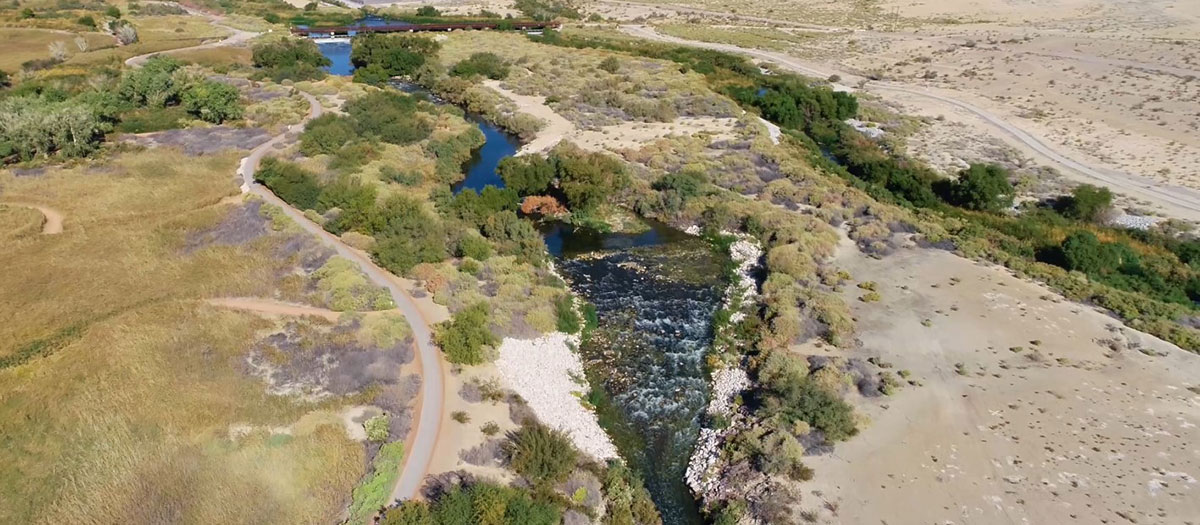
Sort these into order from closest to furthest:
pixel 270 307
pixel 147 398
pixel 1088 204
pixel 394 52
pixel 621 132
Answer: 1. pixel 147 398
2. pixel 270 307
3. pixel 1088 204
4. pixel 621 132
5. pixel 394 52

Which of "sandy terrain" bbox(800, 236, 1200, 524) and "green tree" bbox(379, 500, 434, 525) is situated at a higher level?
"sandy terrain" bbox(800, 236, 1200, 524)

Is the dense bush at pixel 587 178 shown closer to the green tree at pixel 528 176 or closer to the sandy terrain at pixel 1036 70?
the green tree at pixel 528 176

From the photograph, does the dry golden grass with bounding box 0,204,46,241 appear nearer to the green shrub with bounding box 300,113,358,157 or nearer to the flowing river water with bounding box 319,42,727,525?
the green shrub with bounding box 300,113,358,157

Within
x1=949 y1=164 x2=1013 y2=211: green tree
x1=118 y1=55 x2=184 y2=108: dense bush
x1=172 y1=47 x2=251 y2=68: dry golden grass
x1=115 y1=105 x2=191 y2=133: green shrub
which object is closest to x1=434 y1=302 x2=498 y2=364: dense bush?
x1=949 y1=164 x2=1013 y2=211: green tree

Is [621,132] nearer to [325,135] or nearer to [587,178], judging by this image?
[587,178]

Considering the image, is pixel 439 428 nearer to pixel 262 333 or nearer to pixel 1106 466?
pixel 262 333

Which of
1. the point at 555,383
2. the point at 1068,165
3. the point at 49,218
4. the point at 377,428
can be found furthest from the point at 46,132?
the point at 1068,165
